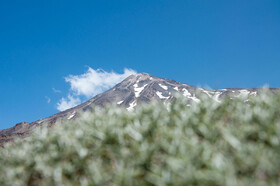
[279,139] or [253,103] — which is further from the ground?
[253,103]

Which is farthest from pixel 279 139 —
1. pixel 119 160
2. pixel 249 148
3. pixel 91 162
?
pixel 91 162

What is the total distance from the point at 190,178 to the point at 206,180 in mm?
241

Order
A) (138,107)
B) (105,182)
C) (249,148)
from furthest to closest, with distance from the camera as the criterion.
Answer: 1. (138,107)
2. (105,182)
3. (249,148)

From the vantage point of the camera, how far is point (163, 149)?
5.14 meters

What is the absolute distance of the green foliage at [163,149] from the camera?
4293 mm

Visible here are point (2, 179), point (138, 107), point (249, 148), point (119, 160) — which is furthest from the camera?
point (138, 107)

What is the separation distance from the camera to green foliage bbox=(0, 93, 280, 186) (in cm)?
429

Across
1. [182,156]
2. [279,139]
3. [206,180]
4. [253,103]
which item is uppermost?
[253,103]

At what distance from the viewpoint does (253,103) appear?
646 centimetres

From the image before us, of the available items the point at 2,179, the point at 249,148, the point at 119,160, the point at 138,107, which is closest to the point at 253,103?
the point at 249,148

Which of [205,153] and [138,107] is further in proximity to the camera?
[138,107]

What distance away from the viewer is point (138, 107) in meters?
6.85

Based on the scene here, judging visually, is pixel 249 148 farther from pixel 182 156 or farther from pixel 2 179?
pixel 2 179

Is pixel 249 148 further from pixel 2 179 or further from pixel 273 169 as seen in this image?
pixel 2 179
